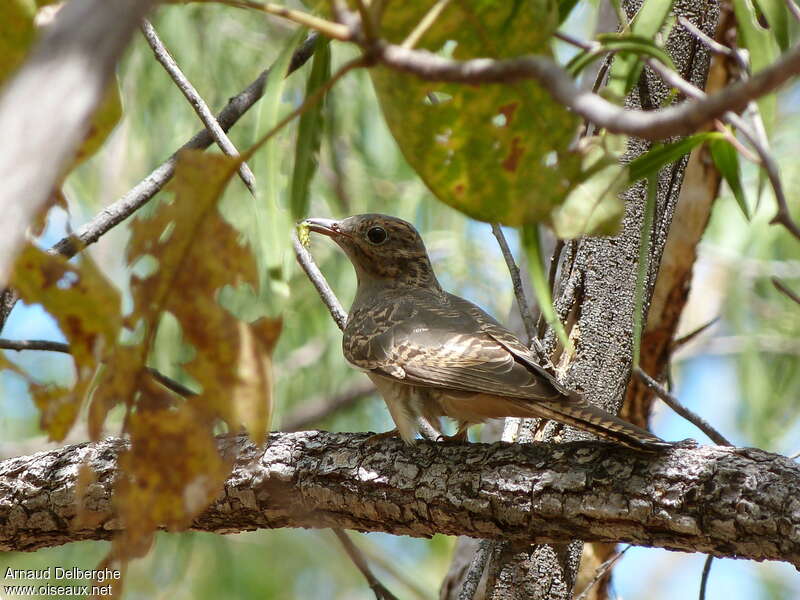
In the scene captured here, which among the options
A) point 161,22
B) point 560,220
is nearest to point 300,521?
point 560,220

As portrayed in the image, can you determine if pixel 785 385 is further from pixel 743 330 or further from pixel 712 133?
pixel 712 133

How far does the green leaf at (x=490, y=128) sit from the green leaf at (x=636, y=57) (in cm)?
38

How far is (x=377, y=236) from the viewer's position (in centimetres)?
442

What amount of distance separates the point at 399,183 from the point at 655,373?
313cm

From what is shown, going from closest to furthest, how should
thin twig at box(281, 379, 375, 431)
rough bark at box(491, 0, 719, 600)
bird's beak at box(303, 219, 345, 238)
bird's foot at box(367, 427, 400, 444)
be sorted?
bird's foot at box(367, 427, 400, 444), rough bark at box(491, 0, 719, 600), bird's beak at box(303, 219, 345, 238), thin twig at box(281, 379, 375, 431)

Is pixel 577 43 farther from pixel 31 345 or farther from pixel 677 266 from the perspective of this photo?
pixel 677 266

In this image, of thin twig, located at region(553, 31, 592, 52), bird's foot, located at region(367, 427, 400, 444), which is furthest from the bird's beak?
thin twig, located at region(553, 31, 592, 52)

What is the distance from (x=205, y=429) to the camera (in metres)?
1.59

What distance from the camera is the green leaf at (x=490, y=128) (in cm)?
164

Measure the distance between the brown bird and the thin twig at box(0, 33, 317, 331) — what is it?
3.13 feet

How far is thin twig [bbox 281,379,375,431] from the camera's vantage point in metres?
6.60

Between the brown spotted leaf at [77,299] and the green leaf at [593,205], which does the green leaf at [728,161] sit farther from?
the brown spotted leaf at [77,299]

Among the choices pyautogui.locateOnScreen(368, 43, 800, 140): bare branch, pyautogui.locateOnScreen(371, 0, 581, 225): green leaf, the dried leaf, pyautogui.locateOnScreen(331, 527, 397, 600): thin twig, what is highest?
pyautogui.locateOnScreen(371, 0, 581, 225): green leaf

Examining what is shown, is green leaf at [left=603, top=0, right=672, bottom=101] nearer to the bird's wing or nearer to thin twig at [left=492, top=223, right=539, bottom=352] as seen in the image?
thin twig at [left=492, top=223, right=539, bottom=352]
